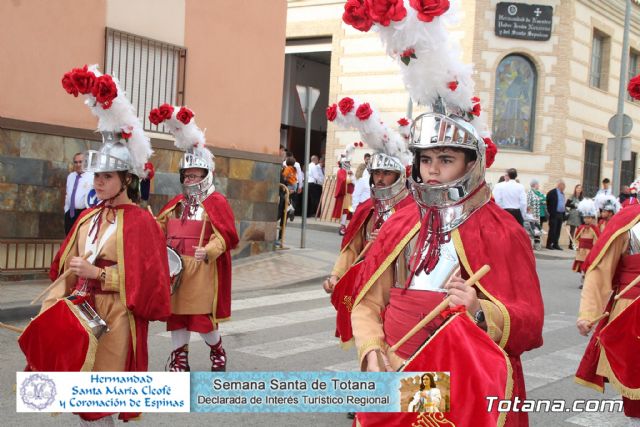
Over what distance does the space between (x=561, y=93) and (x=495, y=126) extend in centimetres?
239

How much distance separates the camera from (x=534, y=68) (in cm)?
2222

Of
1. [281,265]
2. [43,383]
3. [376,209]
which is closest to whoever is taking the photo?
[43,383]

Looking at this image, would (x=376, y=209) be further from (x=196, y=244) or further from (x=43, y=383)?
(x=43, y=383)

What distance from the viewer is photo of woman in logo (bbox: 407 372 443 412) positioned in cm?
247

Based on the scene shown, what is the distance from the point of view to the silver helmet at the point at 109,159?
4.29m

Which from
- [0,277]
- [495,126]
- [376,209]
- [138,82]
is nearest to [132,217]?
[376,209]

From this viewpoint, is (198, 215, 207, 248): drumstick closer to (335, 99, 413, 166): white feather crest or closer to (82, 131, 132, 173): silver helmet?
(335, 99, 413, 166): white feather crest

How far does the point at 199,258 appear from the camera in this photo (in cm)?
633

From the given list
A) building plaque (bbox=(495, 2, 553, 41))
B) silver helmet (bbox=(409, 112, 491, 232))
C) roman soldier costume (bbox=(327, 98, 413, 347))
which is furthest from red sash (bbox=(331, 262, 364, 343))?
building plaque (bbox=(495, 2, 553, 41))

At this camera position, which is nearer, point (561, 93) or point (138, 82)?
point (138, 82)

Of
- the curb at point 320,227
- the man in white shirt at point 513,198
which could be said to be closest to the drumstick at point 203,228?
the man in white shirt at point 513,198

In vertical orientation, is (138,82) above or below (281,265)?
above

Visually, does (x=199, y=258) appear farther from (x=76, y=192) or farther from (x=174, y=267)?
(x=76, y=192)

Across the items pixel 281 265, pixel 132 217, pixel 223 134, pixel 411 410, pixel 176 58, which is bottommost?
pixel 281 265
